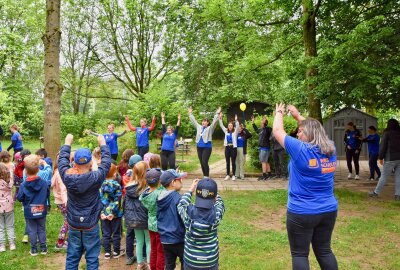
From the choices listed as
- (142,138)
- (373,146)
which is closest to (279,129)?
(142,138)

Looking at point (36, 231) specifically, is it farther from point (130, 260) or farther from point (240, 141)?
point (240, 141)

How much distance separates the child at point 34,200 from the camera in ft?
17.2

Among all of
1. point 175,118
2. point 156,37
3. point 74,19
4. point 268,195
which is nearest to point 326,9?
point 268,195

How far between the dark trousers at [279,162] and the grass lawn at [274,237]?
118 inches

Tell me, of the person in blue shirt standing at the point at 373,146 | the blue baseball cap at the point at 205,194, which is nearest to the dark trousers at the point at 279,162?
the person in blue shirt standing at the point at 373,146

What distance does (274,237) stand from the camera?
19.7 feet

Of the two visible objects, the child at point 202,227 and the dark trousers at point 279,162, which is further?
the dark trousers at point 279,162

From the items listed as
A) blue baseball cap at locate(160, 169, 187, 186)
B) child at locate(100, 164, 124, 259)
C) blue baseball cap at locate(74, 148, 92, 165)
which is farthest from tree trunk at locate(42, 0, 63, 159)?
blue baseball cap at locate(160, 169, 187, 186)

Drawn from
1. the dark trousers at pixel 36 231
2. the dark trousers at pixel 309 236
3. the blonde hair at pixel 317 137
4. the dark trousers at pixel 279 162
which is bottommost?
the dark trousers at pixel 36 231

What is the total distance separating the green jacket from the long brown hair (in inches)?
11.7

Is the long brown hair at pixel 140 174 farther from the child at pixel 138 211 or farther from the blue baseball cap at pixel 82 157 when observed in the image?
the blue baseball cap at pixel 82 157

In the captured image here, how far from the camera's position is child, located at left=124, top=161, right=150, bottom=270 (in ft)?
15.5

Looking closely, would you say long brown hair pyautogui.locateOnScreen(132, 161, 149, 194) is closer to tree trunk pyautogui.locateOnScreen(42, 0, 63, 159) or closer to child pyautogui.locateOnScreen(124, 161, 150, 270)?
child pyautogui.locateOnScreen(124, 161, 150, 270)

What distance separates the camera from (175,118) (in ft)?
45.8
